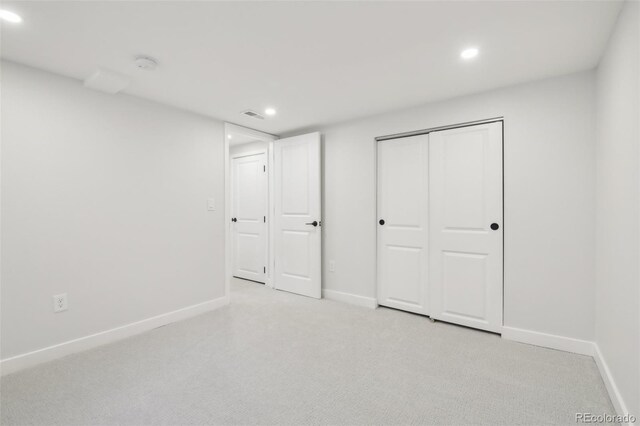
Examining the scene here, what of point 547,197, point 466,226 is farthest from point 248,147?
point 547,197

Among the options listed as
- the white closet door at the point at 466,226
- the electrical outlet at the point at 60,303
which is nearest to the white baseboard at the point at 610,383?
the white closet door at the point at 466,226

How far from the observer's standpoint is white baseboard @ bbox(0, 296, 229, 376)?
81.4 inches

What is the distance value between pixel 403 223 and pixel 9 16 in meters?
3.29

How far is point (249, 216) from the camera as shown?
467cm

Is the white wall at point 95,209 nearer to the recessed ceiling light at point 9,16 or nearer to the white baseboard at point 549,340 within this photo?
the recessed ceiling light at point 9,16

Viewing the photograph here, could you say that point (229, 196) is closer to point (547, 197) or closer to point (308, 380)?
point (308, 380)

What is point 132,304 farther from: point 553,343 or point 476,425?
point 553,343

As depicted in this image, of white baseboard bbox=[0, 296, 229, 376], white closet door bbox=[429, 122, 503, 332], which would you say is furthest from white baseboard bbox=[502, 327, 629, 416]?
white baseboard bbox=[0, 296, 229, 376]

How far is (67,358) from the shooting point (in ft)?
7.35

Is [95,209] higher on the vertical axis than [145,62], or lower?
lower

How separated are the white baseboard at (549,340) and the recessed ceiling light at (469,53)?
2227 mm

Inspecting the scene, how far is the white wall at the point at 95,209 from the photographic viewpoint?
209 centimetres

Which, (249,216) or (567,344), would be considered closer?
(567,344)

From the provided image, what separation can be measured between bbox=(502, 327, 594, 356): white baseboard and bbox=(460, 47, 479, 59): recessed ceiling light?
223 centimetres
